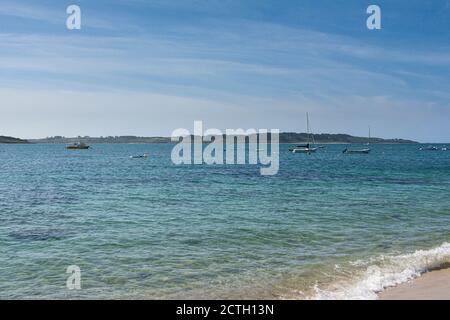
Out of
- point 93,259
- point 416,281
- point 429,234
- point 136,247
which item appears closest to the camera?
point 416,281

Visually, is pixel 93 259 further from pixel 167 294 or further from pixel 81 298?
Result: pixel 167 294

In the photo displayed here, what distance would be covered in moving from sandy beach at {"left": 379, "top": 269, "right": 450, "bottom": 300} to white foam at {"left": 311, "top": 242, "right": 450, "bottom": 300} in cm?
25

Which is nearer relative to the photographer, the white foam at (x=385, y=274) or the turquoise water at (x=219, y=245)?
the white foam at (x=385, y=274)

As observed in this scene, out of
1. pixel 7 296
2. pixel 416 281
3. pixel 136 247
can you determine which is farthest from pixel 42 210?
pixel 416 281

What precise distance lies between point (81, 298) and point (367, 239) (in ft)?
Result: 44.0

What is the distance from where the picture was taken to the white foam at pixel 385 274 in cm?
1227

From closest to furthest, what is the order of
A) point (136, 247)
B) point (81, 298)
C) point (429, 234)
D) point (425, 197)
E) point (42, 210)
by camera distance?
point (81, 298)
point (136, 247)
point (429, 234)
point (42, 210)
point (425, 197)

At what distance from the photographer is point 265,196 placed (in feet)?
119

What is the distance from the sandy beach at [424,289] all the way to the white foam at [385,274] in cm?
25

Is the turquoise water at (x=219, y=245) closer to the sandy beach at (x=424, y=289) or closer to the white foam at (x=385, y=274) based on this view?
the white foam at (x=385, y=274)

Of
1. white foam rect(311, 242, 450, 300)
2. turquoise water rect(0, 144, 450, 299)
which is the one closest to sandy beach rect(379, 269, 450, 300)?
white foam rect(311, 242, 450, 300)

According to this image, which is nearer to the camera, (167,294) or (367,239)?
(167,294)

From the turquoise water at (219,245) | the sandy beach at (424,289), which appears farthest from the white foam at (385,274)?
the sandy beach at (424,289)

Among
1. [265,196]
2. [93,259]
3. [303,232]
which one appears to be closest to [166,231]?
[93,259]
